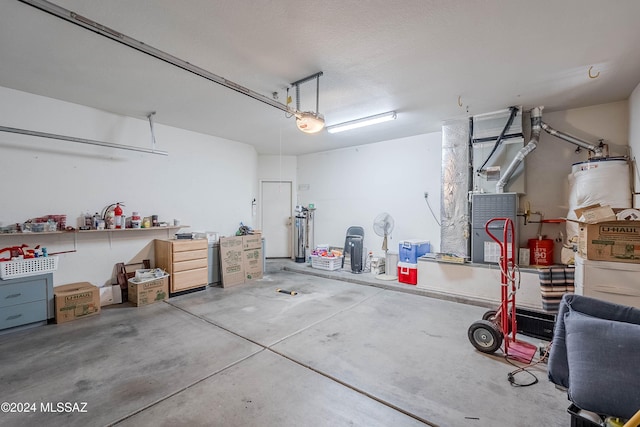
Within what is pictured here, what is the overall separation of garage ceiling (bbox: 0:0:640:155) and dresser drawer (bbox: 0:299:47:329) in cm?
264

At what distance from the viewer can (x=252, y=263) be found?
5.45m

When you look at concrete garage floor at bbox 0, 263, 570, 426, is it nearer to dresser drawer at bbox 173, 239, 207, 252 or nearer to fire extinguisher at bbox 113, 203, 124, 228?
dresser drawer at bbox 173, 239, 207, 252

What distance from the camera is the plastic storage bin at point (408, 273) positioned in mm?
4688

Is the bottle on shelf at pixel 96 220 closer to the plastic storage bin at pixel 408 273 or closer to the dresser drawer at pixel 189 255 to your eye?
the dresser drawer at pixel 189 255

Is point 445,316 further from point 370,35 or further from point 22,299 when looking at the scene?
point 22,299

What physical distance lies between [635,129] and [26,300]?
754 centimetres

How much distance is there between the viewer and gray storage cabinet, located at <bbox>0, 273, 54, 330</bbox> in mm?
2997

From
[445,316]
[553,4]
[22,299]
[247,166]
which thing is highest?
[553,4]

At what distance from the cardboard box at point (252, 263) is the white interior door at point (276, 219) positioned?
151 cm

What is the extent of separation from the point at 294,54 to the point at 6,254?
4.27m

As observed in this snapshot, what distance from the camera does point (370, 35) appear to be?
229 cm

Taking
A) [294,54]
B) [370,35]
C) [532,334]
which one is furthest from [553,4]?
[532,334]

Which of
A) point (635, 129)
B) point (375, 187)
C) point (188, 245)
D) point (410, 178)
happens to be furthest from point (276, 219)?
point (635, 129)

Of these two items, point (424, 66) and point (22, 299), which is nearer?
point (424, 66)
